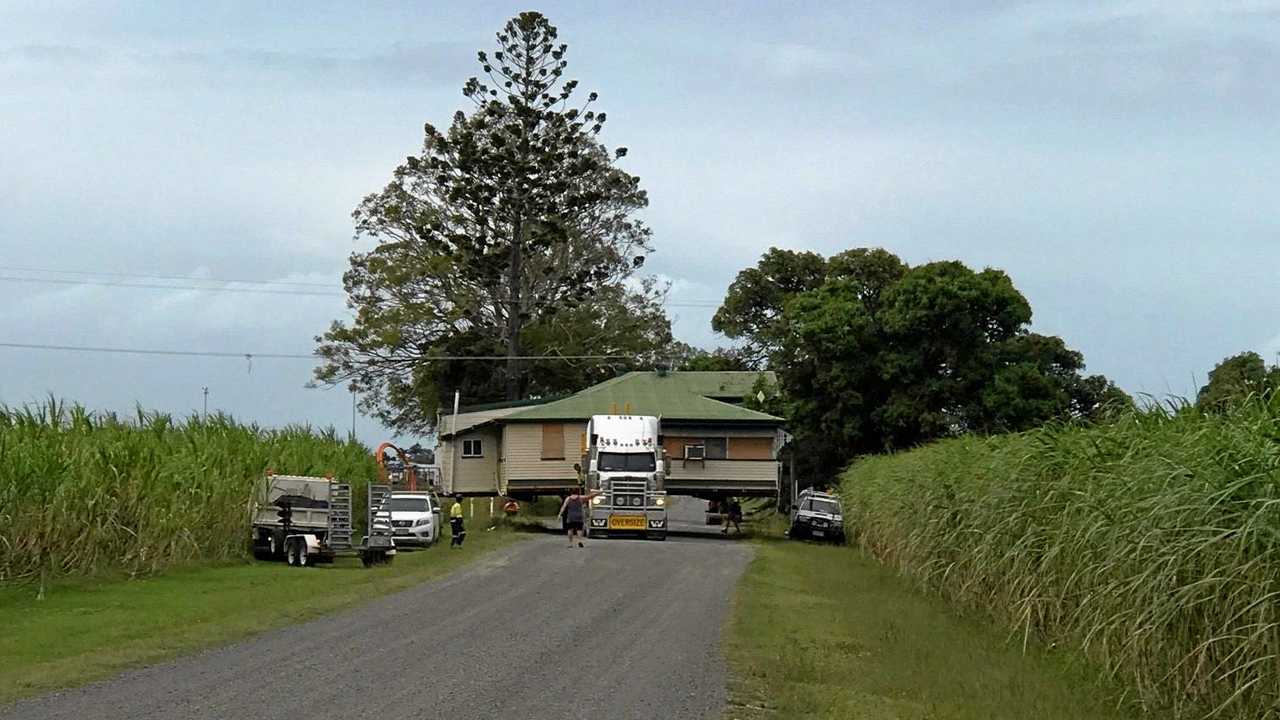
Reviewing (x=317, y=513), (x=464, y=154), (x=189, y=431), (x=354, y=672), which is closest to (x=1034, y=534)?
(x=354, y=672)

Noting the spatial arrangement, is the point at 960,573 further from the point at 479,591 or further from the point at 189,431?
the point at 189,431

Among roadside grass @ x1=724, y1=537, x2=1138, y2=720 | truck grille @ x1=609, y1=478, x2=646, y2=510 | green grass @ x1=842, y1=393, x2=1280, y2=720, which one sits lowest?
roadside grass @ x1=724, y1=537, x2=1138, y2=720

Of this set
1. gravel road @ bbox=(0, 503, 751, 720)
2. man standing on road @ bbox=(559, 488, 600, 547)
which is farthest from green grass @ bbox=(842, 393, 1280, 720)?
man standing on road @ bbox=(559, 488, 600, 547)

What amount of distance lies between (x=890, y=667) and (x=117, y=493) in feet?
55.4

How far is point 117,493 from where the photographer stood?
27.4 meters

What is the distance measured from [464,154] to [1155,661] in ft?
179

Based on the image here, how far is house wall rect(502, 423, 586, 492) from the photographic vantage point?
185 ft

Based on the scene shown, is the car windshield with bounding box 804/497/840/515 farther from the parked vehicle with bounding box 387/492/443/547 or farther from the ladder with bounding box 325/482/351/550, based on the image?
the ladder with bounding box 325/482/351/550

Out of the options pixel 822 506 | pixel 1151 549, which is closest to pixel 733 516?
pixel 822 506

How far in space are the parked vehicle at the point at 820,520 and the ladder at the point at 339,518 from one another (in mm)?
18593

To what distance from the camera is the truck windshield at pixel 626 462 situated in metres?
46.3

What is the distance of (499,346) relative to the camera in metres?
67.1

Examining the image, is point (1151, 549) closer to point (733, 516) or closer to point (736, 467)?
point (733, 516)

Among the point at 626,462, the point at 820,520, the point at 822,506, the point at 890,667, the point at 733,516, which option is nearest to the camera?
the point at 890,667
